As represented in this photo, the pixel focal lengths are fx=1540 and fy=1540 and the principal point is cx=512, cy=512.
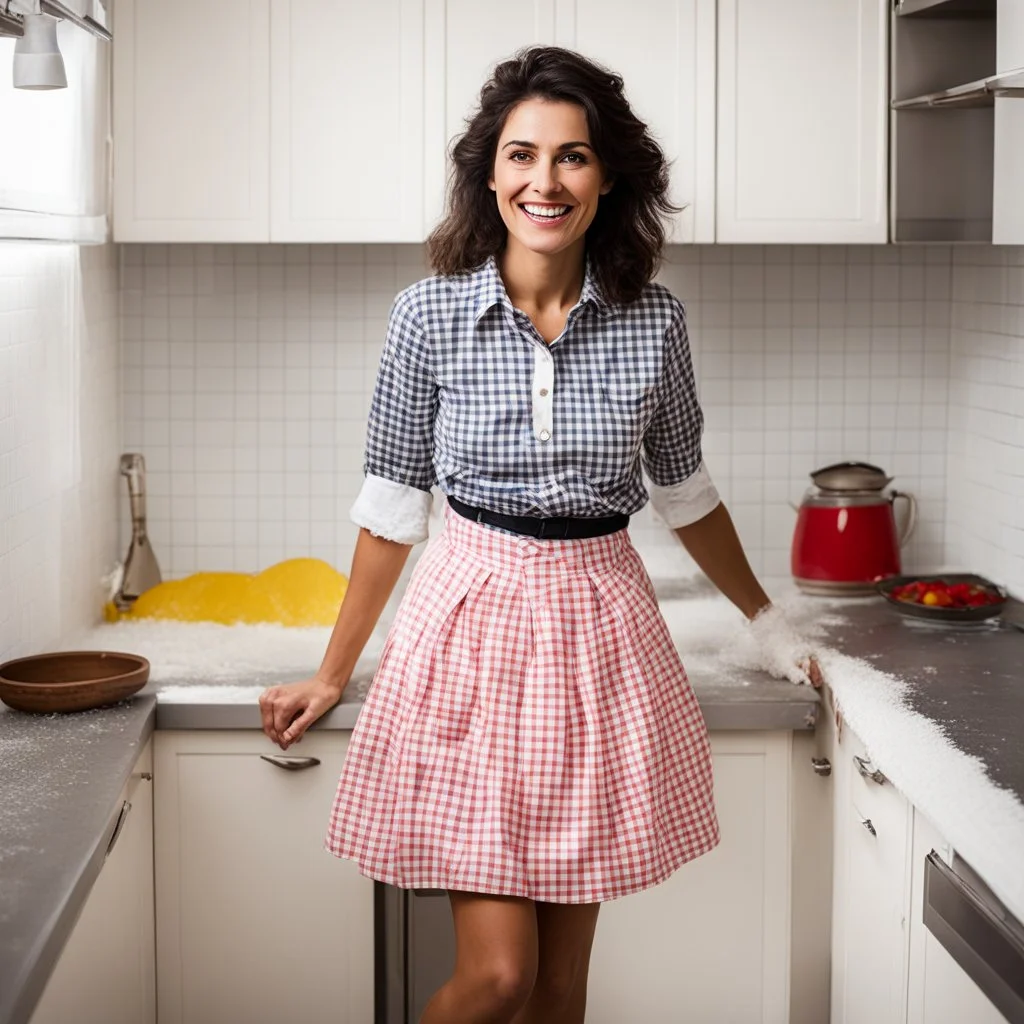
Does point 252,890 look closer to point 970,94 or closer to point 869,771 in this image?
point 869,771

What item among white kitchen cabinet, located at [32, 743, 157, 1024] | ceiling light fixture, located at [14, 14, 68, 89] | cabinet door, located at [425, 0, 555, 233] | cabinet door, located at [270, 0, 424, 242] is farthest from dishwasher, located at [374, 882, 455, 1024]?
ceiling light fixture, located at [14, 14, 68, 89]

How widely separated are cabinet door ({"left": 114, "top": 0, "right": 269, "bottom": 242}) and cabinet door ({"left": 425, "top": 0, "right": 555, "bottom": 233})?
0.30 metres

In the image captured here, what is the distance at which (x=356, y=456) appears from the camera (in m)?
3.21

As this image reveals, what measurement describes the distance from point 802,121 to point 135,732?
62.5 inches

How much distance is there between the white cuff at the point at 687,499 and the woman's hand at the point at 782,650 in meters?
0.25

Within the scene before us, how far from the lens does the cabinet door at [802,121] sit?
277cm

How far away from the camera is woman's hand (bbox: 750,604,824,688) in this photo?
245 cm

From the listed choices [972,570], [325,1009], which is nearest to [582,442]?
[325,1009]

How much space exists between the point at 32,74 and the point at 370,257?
130 cm

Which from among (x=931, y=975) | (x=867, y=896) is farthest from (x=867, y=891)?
(x=931, y=975)

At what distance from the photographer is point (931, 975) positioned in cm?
193

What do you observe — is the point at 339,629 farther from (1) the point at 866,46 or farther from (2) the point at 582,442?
(1) the point at 866,46

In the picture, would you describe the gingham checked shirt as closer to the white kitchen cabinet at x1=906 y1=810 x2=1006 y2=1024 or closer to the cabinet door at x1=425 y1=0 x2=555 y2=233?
the white kitchen cabinet at x1=906 y1=810 x2=1006 y2=1024

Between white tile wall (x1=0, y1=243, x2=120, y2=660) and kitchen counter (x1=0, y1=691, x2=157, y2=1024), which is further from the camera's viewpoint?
white tile wall (x1=0, y1=243, x2=120, y2=660)
